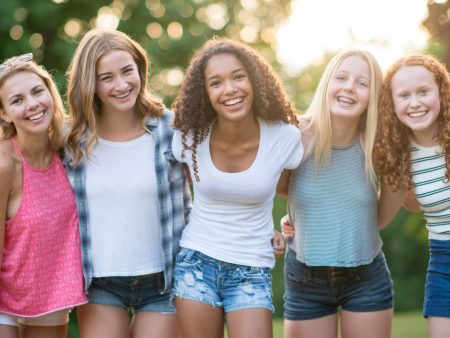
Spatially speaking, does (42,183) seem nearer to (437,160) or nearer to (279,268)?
(437,160)

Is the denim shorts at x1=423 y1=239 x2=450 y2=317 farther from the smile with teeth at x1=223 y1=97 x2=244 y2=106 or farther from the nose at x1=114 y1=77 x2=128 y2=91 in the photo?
the nose at x1=114 y1=77 x2=128 y2=91

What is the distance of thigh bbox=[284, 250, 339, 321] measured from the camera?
3.85m

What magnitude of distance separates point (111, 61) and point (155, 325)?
131cm

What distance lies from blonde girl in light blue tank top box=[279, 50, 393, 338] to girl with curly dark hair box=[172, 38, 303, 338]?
0.18 meters

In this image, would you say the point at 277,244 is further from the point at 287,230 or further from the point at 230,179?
the point at 230,179

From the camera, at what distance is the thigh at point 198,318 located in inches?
139

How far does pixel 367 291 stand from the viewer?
379 cm

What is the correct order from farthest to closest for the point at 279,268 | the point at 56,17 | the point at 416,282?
the point at 416,282 → the point at 279,268 → the point at 56,17

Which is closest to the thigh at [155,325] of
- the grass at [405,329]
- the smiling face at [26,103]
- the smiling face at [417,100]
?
the smiling face at [26,103]

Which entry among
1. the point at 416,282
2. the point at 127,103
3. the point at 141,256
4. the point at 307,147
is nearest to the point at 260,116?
the point at 307,147

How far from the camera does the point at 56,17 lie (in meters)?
10.5

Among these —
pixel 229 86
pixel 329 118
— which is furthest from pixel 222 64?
pixel 329 118

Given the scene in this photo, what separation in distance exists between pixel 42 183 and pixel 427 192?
6.00ft

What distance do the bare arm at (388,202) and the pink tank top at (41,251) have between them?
1.54m
